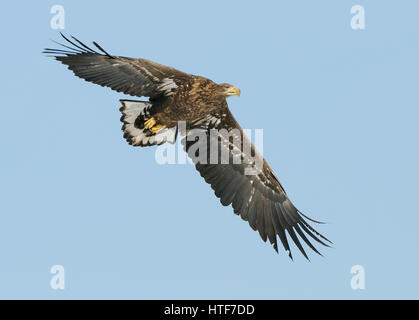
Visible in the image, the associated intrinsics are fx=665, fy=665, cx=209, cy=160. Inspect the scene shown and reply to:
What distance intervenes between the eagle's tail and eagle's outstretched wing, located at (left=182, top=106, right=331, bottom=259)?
3.03ft

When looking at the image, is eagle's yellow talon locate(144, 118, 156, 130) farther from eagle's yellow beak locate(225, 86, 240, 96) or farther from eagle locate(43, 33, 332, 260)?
eagle's yellow beak locate(225, 86, 240, 96)

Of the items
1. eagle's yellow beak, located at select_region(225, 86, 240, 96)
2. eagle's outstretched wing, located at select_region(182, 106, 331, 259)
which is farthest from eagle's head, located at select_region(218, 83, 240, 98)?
eagle's outstretched wing, located at select_region(182, 106, 331, 259)

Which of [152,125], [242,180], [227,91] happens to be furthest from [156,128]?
[242,180]

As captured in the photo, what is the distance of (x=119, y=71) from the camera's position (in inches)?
458

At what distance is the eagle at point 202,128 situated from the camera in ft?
38.1

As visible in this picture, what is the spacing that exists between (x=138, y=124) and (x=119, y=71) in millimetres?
1056

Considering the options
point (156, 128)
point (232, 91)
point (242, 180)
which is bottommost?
point (242, 180)

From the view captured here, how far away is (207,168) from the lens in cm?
1303

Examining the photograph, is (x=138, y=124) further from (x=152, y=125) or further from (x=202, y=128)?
(x=202, y=128)

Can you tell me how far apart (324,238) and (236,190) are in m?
2.11

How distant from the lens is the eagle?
38.1 ft
